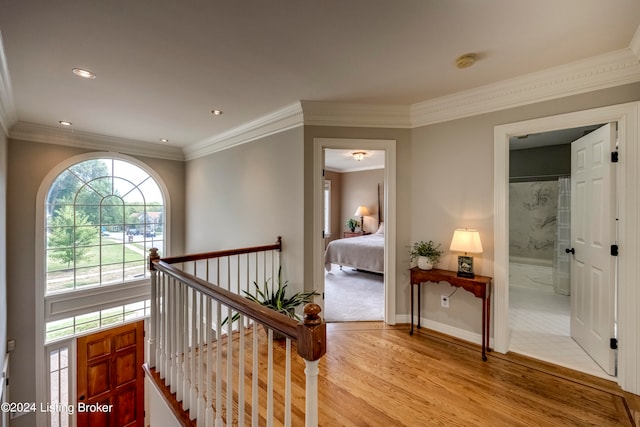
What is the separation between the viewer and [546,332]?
2.86 m

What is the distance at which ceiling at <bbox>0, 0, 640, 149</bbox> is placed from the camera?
1522mm

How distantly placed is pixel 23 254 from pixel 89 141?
1768 millimetres

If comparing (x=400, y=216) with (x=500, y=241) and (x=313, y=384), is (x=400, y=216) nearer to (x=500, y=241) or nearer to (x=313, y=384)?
(x=500, y=241)

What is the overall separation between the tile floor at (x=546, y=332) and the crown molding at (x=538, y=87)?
2.24m

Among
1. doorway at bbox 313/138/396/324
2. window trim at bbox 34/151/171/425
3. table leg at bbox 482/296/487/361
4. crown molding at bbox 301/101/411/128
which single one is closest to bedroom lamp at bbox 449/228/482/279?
table leg at bbox 482/296/487/361

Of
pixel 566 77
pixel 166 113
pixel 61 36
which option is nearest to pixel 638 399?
pixel 566 77

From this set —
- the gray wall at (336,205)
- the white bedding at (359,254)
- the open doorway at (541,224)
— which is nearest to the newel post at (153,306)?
the white bedding at (359,254)

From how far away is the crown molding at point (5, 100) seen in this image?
2.05 meters

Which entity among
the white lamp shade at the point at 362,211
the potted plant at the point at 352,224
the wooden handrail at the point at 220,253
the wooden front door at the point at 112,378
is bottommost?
the wooden front door at the point at 112,378

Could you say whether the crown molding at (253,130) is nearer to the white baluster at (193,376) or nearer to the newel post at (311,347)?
the white baluster at (193,376)

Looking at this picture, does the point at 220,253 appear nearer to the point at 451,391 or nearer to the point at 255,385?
the point at 255,385

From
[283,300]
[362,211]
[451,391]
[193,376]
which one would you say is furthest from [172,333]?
[362,211]

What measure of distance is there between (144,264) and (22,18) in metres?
3.95

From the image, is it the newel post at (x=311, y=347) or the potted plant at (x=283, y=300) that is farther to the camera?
the potted plant at (x=283, y=300)
